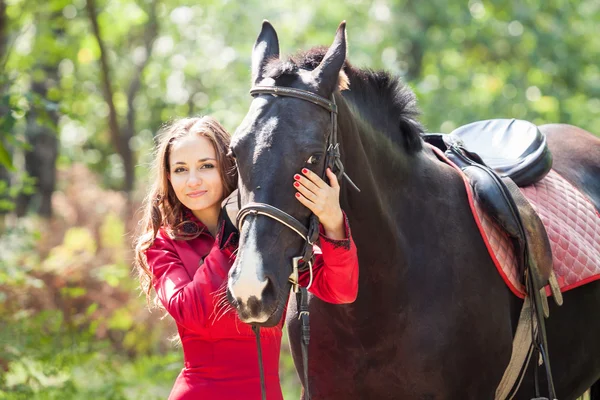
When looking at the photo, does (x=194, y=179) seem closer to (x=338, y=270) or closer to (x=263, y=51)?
(x=263, y=51)

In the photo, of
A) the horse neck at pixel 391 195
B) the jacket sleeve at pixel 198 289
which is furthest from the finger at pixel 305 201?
the jacket sleeve at pixel 198 289

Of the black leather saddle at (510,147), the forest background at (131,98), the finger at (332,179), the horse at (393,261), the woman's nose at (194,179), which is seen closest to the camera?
the finger at (332,179)

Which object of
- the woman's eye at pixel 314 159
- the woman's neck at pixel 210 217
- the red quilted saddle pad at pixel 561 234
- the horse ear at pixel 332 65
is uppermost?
the horse ear at pixel 332 65

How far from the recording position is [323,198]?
7.66 ft

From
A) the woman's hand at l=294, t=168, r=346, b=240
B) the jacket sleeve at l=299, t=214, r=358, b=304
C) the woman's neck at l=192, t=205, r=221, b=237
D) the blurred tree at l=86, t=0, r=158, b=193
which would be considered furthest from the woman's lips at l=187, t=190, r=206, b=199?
the blurred tree at l=86, t=0, r=158, b=193

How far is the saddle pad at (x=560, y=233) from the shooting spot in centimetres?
313

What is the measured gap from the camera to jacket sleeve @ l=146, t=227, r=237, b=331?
264 centimetres

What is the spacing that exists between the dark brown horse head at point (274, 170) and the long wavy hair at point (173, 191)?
22.1 inches

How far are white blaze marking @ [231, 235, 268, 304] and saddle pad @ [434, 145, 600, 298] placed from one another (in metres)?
1.28

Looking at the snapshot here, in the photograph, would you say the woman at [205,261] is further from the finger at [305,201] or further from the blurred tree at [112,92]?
the blurred tree at [112,92]

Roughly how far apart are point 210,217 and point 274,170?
84cm

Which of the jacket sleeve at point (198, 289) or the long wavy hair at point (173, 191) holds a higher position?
the long wavy hair at point (173, 191)

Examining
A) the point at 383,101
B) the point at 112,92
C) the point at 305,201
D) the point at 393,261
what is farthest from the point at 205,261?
the point at 112,92

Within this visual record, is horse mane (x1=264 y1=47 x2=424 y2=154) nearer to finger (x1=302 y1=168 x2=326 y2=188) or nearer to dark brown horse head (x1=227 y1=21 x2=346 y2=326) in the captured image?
dark brown horse head (x1=227 y1=21 x2=346 y2=326)
